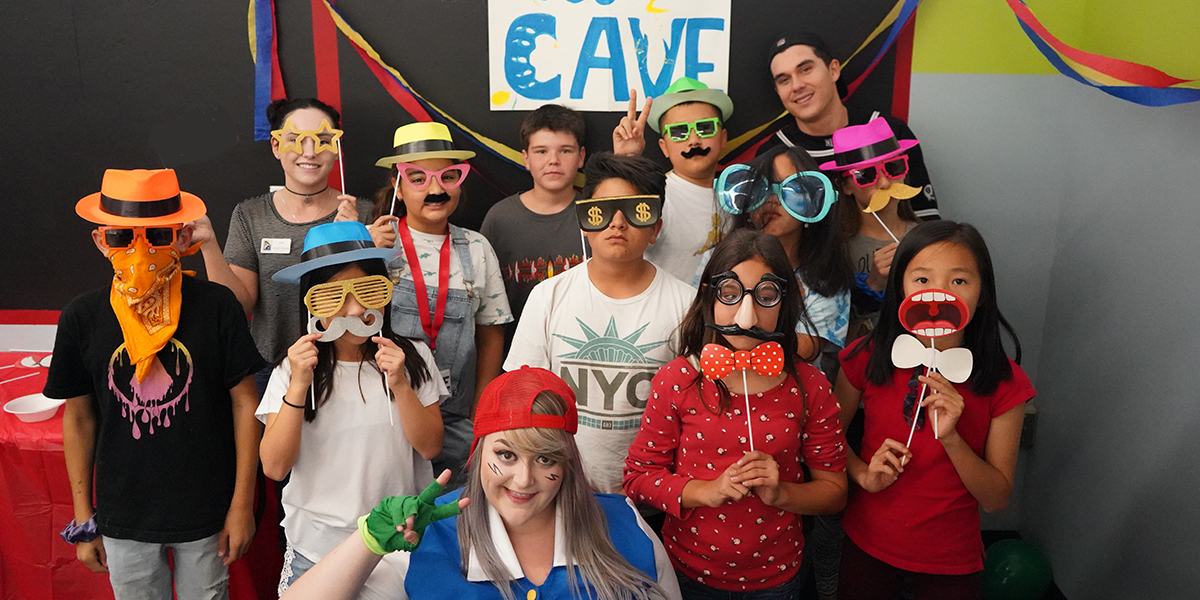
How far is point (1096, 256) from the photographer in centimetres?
292

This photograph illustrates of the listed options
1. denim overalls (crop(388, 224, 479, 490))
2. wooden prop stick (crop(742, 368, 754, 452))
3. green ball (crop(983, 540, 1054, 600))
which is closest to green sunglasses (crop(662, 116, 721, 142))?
denim overalls (crop(388, 224, 479, 490))

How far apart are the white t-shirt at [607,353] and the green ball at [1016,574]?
168 cm

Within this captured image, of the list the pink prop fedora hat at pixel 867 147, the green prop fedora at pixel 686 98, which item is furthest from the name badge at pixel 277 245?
the pink prop fedora hat at pixel 867 147

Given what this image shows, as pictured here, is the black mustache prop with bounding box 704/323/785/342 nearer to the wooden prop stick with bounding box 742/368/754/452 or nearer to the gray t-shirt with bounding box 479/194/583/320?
the wooden prop stick with bounding box 742/368/754/452

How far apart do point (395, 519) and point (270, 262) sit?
1619 millimetres

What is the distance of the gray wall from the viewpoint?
2473 millimetres

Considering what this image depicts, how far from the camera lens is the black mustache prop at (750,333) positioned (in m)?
1.72

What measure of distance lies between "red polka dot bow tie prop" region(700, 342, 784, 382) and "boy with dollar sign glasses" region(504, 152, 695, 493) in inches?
14.8

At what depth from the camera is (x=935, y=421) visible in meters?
1.83

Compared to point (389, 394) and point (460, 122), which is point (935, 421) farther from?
point (460, 122)

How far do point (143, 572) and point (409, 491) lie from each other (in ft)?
2.45

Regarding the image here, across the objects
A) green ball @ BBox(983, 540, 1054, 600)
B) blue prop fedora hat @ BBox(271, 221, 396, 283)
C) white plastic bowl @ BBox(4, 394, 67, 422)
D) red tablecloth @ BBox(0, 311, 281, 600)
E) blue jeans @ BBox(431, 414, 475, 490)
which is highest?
blue prop fedora hat @ BBox(271, 221, 396, 283)

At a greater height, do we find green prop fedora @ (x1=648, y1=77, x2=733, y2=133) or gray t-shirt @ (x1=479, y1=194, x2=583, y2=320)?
green prop fedora @ (x1=648, y1=77, x2=733, y2=133)

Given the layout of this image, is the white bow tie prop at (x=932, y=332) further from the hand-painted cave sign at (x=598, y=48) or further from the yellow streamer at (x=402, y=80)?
the yellow streamer at (x=402, y=80)
